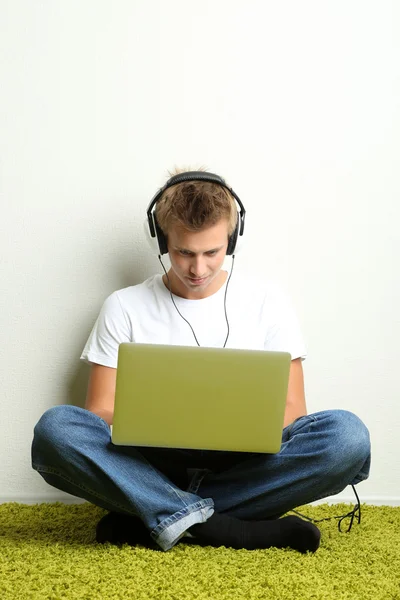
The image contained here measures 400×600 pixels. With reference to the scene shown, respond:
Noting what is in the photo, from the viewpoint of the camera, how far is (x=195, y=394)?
57.7 inches

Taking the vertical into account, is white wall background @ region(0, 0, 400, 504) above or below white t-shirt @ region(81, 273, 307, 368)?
above

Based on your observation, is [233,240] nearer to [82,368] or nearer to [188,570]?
[82,368]

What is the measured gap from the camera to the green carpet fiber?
1338 mm

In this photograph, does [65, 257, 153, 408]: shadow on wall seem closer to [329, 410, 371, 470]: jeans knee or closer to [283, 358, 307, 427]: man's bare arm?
[283, 358, 307, 427]: man's bare arm

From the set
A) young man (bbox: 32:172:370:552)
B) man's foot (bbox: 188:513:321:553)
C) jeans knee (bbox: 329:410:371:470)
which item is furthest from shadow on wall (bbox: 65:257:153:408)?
jeans knee (bbox: 329:410:371:470)

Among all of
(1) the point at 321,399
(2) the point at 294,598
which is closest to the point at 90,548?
(2) the point at 294,598

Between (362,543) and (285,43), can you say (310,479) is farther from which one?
(285,43)

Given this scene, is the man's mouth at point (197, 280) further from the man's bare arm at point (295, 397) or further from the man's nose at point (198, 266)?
the man's bare arm at point (295, 397)

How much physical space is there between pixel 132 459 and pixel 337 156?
1.14m

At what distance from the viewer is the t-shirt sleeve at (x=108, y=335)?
1.92 m

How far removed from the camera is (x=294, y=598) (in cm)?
133

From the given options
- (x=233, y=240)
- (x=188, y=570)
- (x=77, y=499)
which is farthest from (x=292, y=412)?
(x=77, y=499)

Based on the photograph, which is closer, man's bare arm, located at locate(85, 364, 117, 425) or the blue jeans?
the blue jeans

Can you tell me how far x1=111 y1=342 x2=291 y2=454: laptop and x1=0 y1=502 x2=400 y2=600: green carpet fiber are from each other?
24 cm
